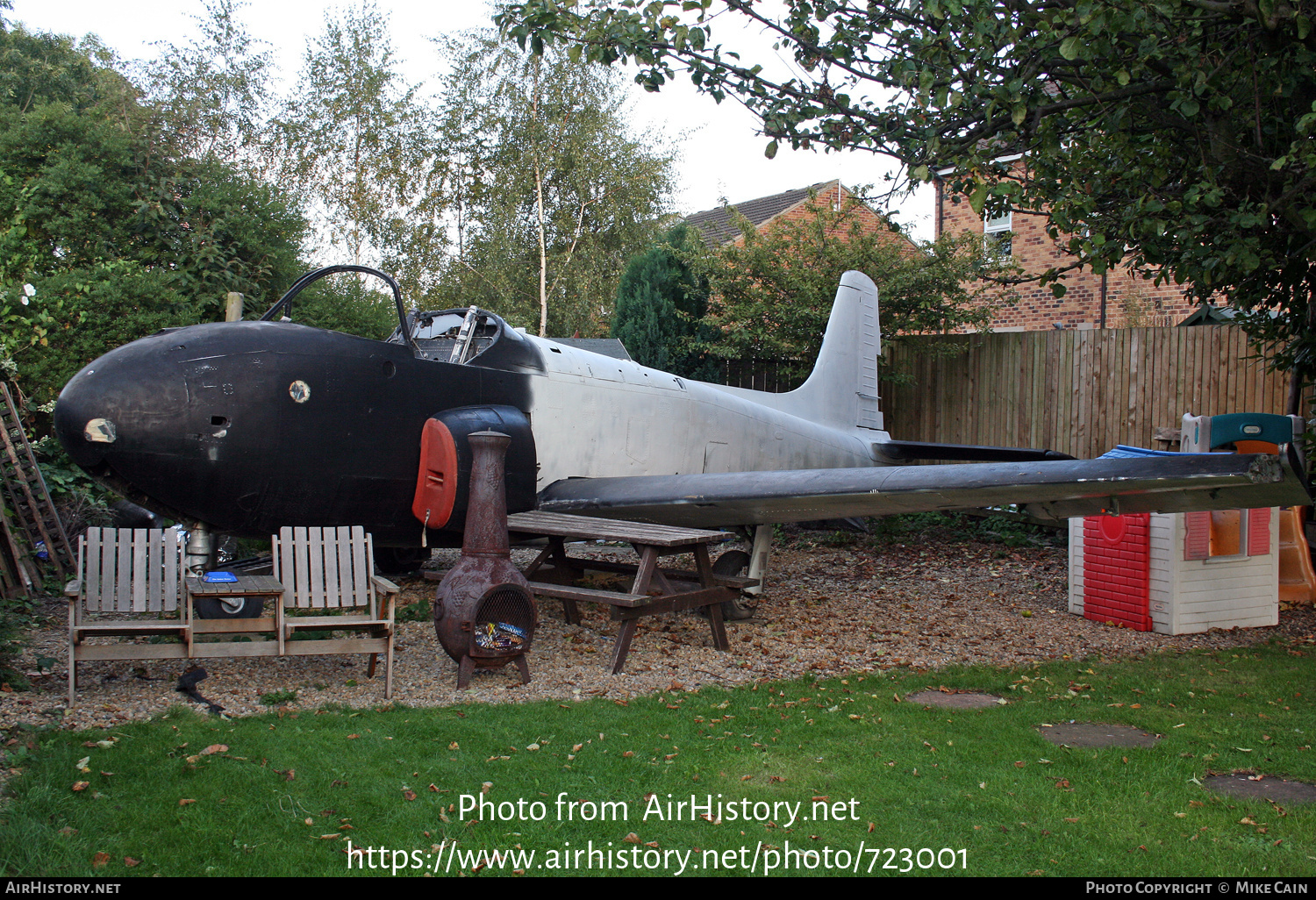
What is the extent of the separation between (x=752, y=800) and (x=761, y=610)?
13.3 ft

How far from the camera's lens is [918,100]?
5.08 m

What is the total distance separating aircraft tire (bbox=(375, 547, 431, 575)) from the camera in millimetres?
7773

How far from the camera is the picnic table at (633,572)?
543cm

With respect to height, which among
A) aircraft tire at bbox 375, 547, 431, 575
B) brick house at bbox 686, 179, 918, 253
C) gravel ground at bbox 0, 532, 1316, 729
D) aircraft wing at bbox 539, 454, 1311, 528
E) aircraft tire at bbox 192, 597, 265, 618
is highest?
brick house at bbox 686, 179, 918, 253

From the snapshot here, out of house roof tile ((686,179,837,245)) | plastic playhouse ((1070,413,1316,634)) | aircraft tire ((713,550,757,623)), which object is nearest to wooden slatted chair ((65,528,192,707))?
aircraft tire ((713,550,757,623))

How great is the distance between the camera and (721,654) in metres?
5.90

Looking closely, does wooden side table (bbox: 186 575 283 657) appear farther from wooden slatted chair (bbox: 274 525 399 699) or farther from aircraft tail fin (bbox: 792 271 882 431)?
aircraft tail fin (bbox: 792 271 882 431)

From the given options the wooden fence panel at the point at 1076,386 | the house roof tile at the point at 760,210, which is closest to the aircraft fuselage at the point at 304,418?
the wooden fence panel at the point at 1076,386

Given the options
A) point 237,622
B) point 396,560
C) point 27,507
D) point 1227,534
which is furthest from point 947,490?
point 27,507

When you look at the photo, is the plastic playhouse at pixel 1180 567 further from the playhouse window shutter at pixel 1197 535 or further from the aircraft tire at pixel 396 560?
the aircraft tire at pixel 396 560

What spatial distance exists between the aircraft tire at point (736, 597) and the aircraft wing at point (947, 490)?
31cm

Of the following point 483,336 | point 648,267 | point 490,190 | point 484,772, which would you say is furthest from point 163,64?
point 484,772

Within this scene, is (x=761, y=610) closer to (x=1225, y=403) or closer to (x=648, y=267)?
(x=1225, y=403)

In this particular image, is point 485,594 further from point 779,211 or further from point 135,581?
point 779,211
